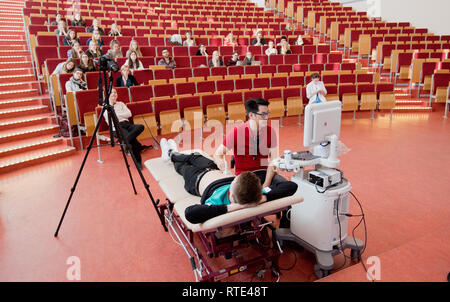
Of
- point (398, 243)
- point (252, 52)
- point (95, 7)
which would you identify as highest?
point (95, 7)

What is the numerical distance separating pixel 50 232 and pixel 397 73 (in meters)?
7.74

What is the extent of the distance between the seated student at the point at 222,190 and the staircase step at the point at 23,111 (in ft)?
11.7

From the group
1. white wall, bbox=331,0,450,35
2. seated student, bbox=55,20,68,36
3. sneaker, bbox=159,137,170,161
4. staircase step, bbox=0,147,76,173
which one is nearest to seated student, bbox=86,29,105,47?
seated student, bbox=55,20,68,36

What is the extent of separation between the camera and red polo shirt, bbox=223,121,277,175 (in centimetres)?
204

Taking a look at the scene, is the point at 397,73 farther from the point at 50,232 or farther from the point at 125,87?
the point at 50,232

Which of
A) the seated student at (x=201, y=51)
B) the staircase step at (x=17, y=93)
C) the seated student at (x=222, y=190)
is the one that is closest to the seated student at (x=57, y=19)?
the staircase step at (x=17, y=93)

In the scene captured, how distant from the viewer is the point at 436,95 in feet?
20.5

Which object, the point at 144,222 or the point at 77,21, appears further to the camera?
the point at 77,21

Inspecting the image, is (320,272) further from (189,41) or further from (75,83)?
(189,41)

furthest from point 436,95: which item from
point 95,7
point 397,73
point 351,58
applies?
point 95,7

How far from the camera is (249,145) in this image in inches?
80.8

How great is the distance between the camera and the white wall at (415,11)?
908 centimetres

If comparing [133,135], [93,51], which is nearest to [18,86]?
[93,51]

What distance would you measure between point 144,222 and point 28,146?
2.42 meters
